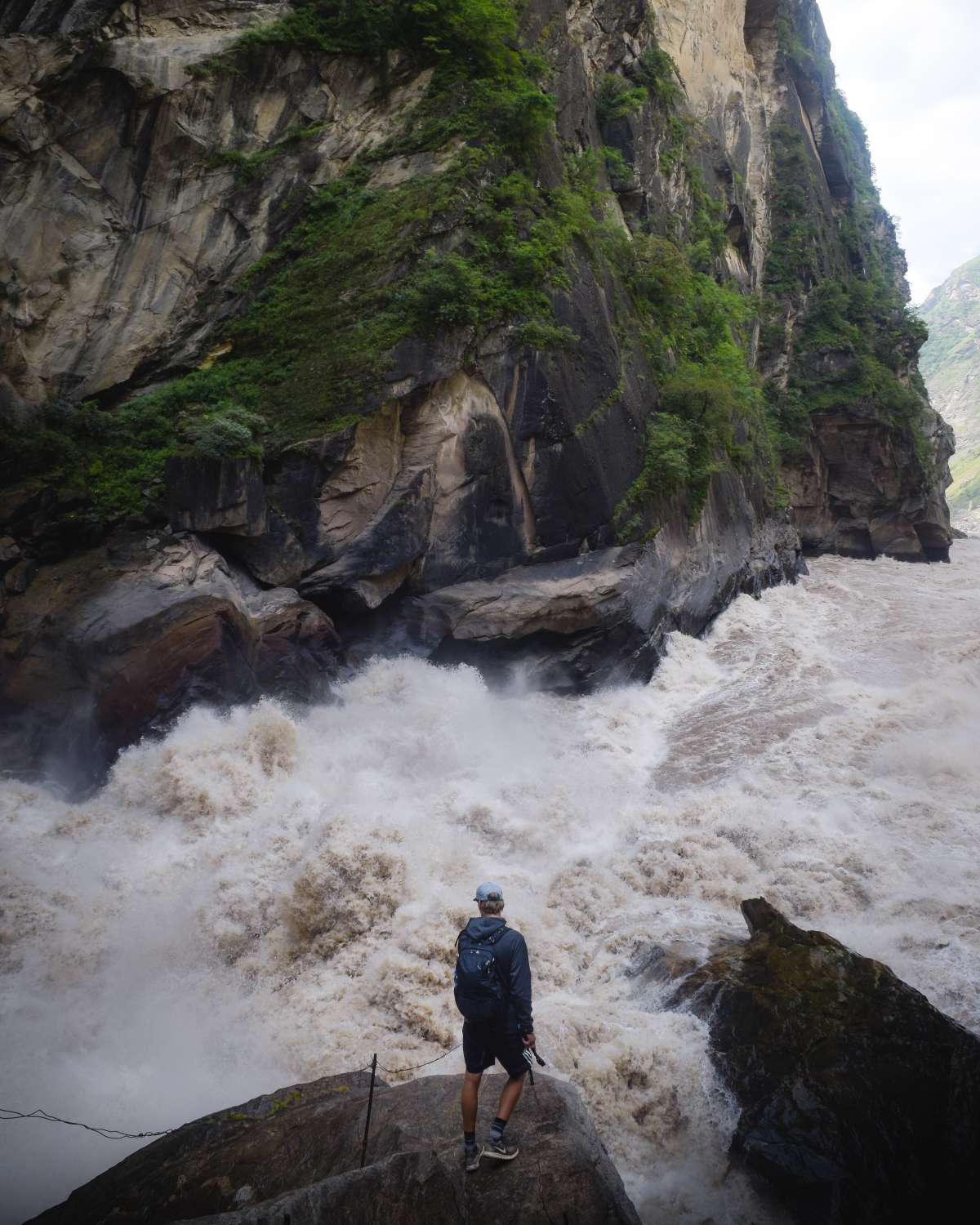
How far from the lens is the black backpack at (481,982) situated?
4.23 m

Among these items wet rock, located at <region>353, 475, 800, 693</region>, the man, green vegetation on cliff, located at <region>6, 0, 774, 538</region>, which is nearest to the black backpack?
the man

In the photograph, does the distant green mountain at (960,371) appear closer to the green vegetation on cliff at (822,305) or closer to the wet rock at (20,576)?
the green vegetation on cliff at (822,305)

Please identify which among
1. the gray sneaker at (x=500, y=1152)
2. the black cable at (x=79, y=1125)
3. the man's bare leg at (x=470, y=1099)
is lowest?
the black cable at (x=79, y=1125)

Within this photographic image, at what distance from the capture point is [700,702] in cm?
1491

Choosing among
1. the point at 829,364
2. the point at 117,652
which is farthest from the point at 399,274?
the point at 829,364

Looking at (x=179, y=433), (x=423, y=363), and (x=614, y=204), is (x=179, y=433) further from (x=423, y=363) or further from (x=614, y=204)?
(x=614, y=204)

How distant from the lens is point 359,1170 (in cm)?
421

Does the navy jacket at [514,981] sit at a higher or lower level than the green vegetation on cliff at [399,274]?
lower

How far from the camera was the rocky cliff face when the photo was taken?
11773 mm

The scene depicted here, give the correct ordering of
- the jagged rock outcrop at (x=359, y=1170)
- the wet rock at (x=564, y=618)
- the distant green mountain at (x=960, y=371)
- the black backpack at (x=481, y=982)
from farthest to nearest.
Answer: the distant green mountain at (x=960, y=371) < the wet rock at (x=564, y=618) < the black backpack at (x=481, y=982) < the jagged rock outcrop at (x=359, y=1170)

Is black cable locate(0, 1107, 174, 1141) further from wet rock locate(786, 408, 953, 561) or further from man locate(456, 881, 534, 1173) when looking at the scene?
wet rock locate(786, 408, 953, 561)

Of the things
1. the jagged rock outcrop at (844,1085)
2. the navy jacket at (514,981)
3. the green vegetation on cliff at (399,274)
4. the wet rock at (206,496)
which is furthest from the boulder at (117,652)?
the navy jacket at (514,981)

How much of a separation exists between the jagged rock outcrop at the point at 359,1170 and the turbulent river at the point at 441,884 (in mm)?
1137

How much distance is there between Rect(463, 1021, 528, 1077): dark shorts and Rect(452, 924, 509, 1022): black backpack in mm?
83
